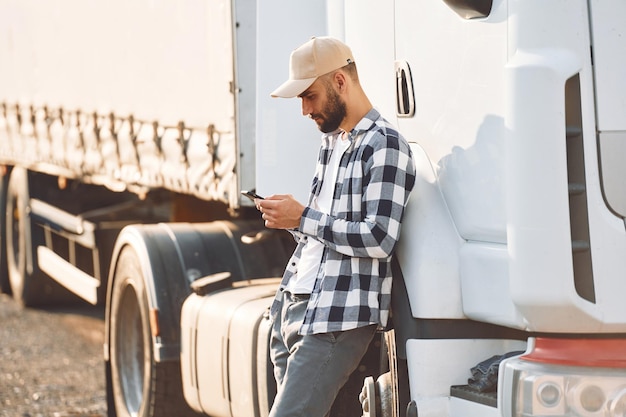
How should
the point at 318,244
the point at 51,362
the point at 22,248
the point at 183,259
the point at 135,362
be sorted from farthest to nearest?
the point at 22,248 → the point at 51,362 → the point at 135,362 → the point at 183,259 → the point at 318,244

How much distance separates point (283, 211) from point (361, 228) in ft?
0.89

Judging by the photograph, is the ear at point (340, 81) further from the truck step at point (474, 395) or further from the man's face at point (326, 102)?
the truck step at point (474, 395)

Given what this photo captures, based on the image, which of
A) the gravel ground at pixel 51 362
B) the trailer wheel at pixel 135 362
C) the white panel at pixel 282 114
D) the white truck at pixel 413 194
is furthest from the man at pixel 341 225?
the gravel ground at pixel 51 362

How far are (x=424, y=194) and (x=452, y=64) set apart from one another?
43cm

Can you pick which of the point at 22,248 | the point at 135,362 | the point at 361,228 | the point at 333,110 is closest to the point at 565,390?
the point at 361,228

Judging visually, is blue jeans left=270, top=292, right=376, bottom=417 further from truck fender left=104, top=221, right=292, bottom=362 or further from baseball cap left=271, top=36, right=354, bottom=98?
truck fender left=104, top=221, right=292, bottom=362

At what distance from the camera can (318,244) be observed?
4230 millimetres

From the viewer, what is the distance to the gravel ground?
25.4 ft

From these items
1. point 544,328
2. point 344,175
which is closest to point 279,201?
point 344,175

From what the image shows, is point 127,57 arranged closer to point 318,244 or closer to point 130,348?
point 130,348

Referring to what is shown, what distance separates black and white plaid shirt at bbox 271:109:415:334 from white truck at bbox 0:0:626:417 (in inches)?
4.3

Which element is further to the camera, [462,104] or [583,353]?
[462,104]

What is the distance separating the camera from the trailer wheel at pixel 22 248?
10844 millimetres

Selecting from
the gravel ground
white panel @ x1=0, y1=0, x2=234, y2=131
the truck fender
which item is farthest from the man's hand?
the gravel ground
